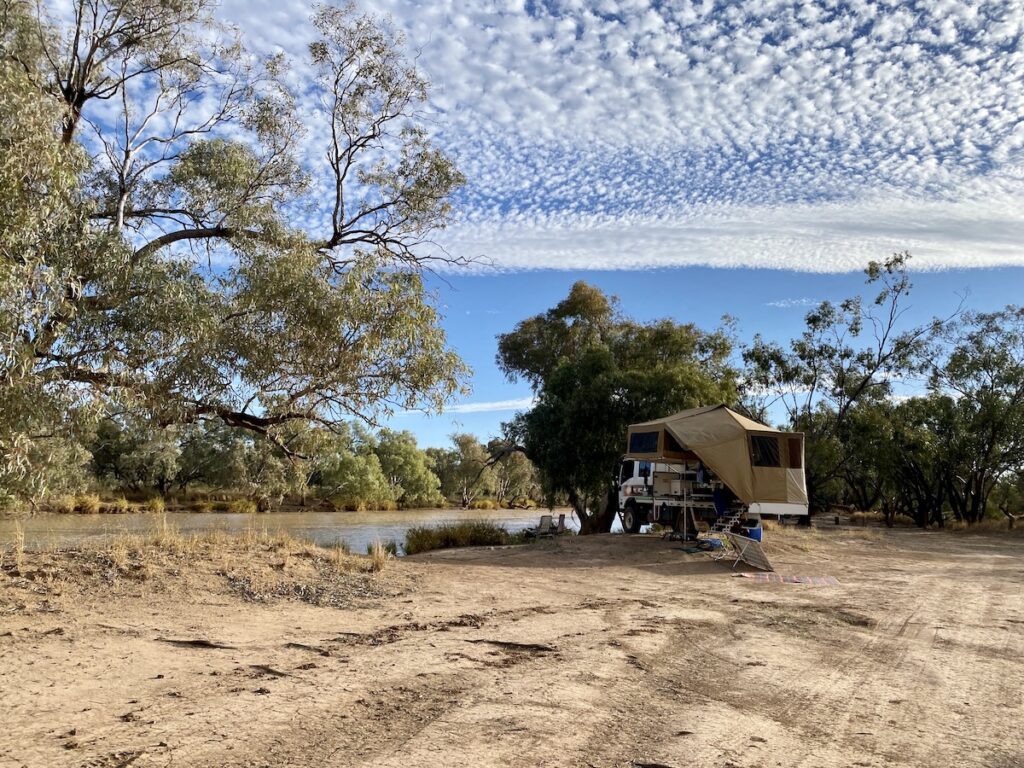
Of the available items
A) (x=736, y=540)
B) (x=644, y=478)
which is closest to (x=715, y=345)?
(x=644, y=478)

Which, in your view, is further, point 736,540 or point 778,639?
point 736,540

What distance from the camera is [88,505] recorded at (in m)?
35.3

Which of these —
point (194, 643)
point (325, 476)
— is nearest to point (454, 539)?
point (194, 643)

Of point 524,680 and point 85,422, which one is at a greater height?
point 85,422

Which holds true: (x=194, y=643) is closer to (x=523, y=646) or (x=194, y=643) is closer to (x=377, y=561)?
(x=523, y=646)

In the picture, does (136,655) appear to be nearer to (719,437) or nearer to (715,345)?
(719,437)

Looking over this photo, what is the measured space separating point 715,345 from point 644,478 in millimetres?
8619

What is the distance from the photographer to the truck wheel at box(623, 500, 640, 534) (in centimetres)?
1825

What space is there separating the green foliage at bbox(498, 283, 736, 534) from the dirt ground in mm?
10000

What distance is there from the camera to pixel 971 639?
7191 millimetres

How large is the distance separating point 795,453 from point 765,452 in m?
0.85

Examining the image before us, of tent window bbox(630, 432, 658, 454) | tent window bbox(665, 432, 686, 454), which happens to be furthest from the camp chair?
tent window bbox(630, 432, 658, 454)

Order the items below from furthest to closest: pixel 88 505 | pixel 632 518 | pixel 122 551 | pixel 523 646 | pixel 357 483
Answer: pixel 357 483, pixel 88 505, pixel 632 518, pixel 122 551, pixel 523 646

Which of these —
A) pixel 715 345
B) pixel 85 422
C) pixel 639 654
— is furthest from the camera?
pixel 715 345
